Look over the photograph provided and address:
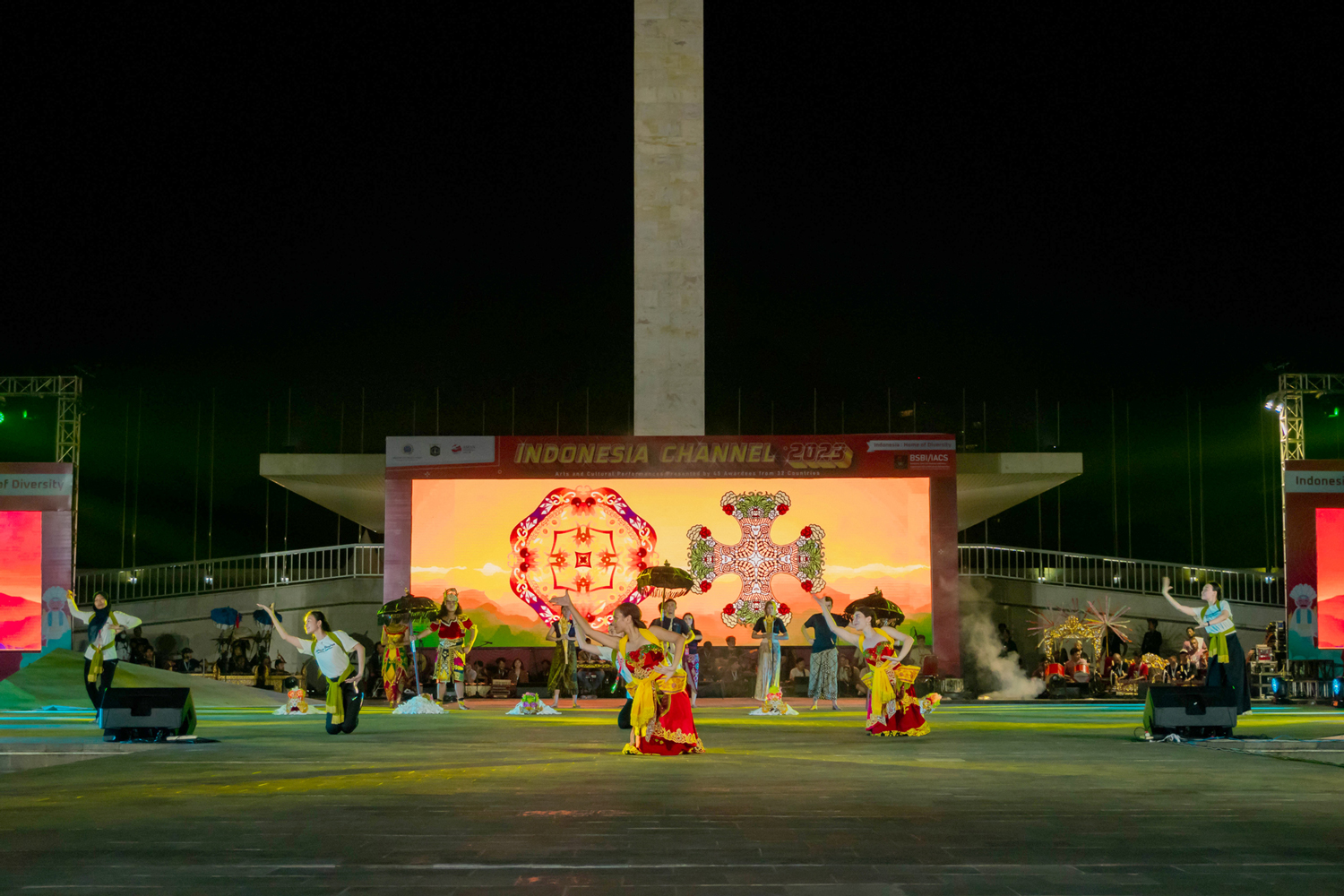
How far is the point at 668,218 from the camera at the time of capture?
Result: 2802 cm

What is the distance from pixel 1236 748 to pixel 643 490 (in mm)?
13822

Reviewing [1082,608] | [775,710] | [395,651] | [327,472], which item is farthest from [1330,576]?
[327,472]

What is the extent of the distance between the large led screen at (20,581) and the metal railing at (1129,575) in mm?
17809

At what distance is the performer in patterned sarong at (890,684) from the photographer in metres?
13.0

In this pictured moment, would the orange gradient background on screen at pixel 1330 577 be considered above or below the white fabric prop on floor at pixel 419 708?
above

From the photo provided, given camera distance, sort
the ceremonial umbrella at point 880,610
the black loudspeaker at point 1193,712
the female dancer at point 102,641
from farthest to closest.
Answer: the female dancer at point 102,641 → the ceremonial umbrella at point 880,610 → the black loudspeaker at point 1193,712

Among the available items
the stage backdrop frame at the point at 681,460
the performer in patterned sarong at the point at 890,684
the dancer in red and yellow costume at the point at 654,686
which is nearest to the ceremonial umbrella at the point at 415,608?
the stage backdrop frame at the point at 681,460

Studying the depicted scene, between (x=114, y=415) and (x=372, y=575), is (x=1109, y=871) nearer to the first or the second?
(x=372, y=575)

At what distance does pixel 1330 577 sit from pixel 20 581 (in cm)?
2333

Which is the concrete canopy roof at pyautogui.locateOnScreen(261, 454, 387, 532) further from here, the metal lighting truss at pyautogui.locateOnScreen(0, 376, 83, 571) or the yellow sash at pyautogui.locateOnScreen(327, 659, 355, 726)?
the yellow sash at pyautogui.locateOnScreen(327, 659, 355, 726)

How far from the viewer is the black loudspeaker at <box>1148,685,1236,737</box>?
12.4 metres

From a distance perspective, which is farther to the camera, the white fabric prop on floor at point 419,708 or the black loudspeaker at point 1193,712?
the white fabric prop on floor at point 419,708

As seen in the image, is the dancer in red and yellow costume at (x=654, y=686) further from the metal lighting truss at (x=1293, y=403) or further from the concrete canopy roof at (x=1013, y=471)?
the metal lighting truss at (x=1293, y=403)

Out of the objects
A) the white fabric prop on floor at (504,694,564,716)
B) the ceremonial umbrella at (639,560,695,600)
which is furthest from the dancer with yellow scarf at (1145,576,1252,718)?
the white fabric prop on floor at (504,694,564,716)
